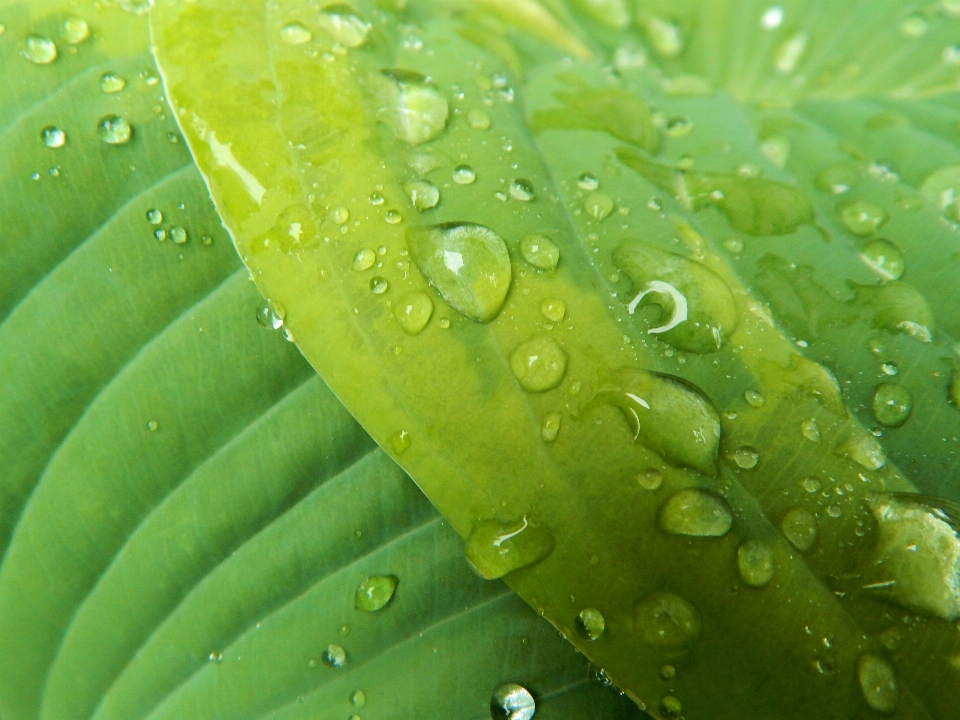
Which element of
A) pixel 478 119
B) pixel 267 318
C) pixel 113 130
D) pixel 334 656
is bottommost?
pixel 334 656

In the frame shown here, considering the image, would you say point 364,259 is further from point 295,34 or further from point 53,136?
point 53,136

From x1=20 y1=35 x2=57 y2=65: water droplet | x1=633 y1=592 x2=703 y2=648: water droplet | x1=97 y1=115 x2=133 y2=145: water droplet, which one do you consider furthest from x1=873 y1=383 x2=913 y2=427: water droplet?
x1=20 y1=35 x2=57 y2=65: water droplet

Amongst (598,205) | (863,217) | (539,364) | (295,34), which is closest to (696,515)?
(539,364)

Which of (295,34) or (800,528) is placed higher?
(295,34)

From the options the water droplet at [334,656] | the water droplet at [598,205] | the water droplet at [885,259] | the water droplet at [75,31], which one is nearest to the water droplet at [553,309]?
the water droplet at [598,205]

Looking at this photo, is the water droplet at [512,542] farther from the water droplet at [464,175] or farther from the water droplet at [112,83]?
the water droplet at [112,83]

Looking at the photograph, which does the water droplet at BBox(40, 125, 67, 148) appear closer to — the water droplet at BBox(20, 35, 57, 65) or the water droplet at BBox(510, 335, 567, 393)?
the water droplet at BBox(20, 35, 57, 65)

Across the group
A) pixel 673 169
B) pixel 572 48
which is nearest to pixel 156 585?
pixel 673 169
